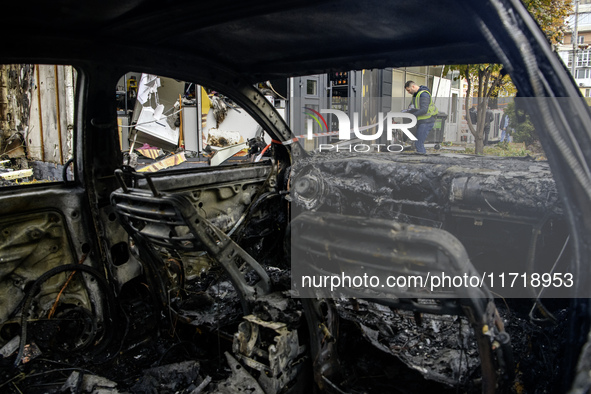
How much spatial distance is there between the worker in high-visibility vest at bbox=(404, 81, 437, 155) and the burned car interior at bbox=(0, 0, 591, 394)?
18.4 ft

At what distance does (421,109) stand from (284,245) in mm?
7746

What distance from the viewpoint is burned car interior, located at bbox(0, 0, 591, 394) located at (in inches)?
49.8

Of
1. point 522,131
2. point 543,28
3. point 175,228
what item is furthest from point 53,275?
point 522,131

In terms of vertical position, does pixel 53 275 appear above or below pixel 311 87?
below

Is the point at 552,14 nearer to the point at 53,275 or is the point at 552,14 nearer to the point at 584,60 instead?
the point at 53,275

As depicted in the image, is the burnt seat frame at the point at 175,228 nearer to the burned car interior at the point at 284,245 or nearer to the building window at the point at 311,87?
the burned car interior at the point at 284,245

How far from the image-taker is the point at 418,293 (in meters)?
1.35

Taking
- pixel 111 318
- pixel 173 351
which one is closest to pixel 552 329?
pixel 173 351

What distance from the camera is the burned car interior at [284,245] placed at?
1.26 metres

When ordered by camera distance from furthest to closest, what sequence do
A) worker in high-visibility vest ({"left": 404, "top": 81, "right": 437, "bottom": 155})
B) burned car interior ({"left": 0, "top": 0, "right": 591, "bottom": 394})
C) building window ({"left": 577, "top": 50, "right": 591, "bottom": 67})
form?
building window ({"left": 577, "top": 50, "right": 591, "bottom": 67}) → worker in high-visibility vest ({"left": 404, "top": 81, "right": 437, "bottom": 155}) → burned car interior ({"left": 0, "top": 0, "right": 591, "bottom": 394})

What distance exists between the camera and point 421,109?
874 centimetres

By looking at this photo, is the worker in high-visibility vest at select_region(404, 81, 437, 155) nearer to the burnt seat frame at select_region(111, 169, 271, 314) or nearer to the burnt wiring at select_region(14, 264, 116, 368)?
the burnt seat frame at select_region(111, 169, 271, 314)

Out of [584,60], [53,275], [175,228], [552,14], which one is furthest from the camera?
[584,60]

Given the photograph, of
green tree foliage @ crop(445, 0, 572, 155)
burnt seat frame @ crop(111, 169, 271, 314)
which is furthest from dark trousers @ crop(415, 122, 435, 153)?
burnt seat frame @ crop(111, 169, 271, 314)
